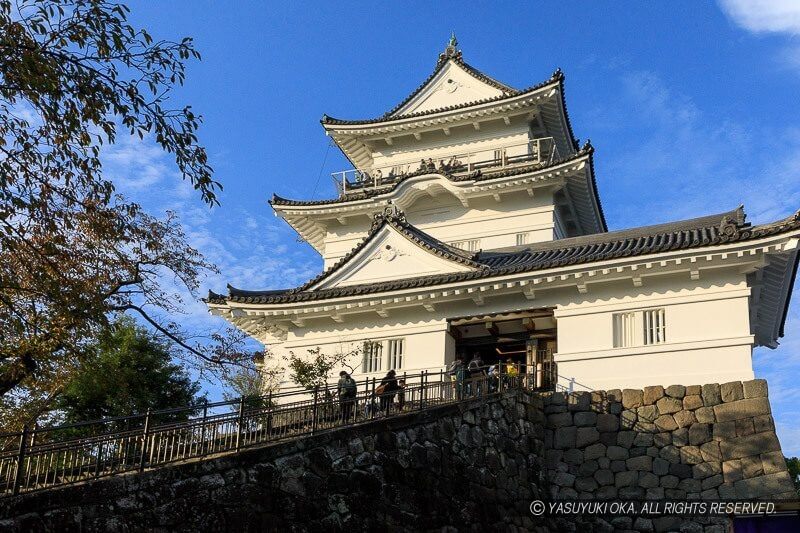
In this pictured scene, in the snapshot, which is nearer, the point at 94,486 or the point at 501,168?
the point at 94,486

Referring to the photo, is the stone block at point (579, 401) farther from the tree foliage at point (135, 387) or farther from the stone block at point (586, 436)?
the tree foliage at point (135, 387)

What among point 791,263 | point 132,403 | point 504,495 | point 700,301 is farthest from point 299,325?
point 791,263

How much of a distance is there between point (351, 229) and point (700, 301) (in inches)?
512

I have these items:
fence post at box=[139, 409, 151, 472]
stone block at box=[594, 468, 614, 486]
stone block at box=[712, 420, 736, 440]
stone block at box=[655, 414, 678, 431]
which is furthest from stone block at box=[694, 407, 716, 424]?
fence post at box=[139, 409, 151, 472]

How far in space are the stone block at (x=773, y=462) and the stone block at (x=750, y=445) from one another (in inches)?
3.4

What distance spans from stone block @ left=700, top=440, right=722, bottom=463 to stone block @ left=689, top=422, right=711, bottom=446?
10cm

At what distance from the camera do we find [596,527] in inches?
604

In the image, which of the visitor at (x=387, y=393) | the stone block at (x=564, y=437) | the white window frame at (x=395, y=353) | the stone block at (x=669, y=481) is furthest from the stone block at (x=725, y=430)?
the white window frame at (x=395, y=353)

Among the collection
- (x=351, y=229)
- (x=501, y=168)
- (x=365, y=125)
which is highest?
(x=365, y=125)

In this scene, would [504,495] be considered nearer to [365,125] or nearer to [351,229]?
[351,229]

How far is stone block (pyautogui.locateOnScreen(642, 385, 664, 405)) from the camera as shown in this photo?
16.0 m

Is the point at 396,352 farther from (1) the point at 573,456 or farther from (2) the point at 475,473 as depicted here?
(2) the point at 475,473

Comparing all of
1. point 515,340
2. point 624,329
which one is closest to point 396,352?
point 515,340

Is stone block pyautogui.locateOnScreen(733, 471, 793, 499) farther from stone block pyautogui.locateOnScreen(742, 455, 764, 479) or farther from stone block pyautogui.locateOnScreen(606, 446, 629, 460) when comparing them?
stone block pyautogui.locateOnScreen(606, 446, 629, 460)
